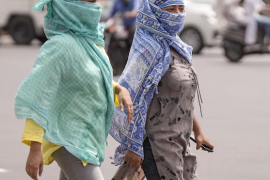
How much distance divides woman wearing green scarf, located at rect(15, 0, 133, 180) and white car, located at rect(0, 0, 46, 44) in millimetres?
17963

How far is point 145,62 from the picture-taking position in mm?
4121

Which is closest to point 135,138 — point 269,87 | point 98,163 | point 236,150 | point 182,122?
point 182,122

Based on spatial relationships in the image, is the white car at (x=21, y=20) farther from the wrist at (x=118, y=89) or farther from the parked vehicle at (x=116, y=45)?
the wrist at (x=118, y=89)

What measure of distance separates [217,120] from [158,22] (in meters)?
5.29

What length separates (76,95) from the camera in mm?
3471

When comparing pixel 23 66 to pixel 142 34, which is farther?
pixel 23 66

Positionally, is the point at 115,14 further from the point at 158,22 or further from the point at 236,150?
the point at 158,22

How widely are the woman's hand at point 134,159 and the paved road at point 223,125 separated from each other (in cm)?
222

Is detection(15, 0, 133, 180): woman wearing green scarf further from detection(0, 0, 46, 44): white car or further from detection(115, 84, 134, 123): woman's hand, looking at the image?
detection(0, 0, 46, 44): white car

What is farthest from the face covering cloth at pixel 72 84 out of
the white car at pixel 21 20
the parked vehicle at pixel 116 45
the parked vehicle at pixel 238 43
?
the white car at pixel 21 20

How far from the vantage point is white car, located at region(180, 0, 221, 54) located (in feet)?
67.2

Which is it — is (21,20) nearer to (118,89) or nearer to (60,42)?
(118,89)

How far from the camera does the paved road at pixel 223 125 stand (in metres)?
6.64

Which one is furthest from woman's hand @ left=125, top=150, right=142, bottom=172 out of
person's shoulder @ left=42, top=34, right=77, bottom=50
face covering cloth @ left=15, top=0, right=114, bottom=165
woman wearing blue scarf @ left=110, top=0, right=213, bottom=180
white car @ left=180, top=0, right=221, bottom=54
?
white car @ left=180, top=0, right=221, bottom=54
